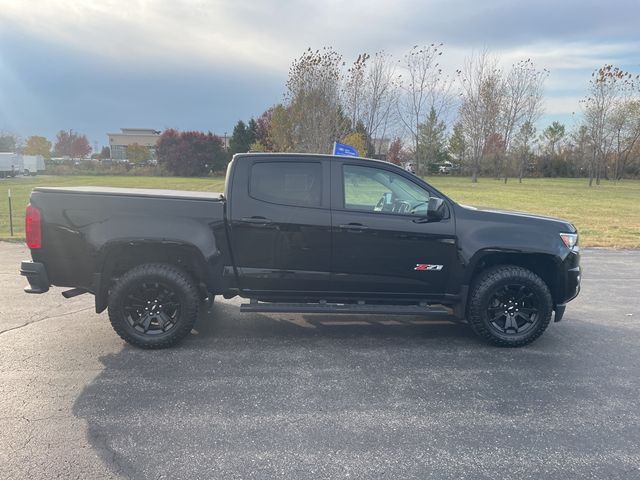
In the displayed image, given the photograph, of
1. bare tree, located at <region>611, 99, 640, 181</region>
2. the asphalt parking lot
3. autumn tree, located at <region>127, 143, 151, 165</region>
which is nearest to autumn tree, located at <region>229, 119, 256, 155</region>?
autumn tree, located at <region>127, 143, 151, 165</region>

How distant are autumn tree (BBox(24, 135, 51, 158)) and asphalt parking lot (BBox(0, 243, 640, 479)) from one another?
88.2 m

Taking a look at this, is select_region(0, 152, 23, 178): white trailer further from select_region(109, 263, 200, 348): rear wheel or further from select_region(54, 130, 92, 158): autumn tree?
select_region(109, 263, 200, 348): rear wheel

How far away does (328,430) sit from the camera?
3131mm

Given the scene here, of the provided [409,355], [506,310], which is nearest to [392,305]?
[409,355]

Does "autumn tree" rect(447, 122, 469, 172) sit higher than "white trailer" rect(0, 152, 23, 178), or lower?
higher

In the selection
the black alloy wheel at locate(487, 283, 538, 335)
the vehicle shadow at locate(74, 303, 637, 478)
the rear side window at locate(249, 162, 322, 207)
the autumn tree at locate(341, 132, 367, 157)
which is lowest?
the vehicle shadow at locate(74, 303, 637, 478)

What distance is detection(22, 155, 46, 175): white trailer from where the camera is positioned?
5431cm

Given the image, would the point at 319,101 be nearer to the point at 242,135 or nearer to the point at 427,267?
the point at 427,267

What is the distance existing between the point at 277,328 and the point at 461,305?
2086 mm

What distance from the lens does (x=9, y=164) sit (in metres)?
48.0

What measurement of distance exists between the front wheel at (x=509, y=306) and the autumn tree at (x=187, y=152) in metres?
54.1

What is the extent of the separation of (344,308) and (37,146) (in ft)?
Result: 300

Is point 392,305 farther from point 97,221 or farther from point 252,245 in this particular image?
point 97,221

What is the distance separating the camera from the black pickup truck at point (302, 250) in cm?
432
